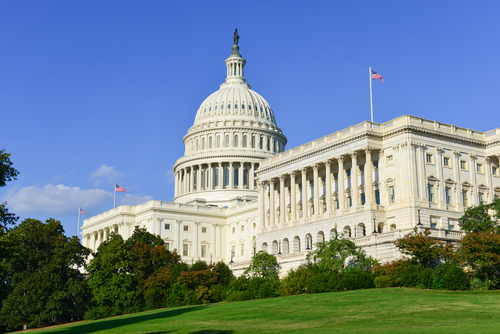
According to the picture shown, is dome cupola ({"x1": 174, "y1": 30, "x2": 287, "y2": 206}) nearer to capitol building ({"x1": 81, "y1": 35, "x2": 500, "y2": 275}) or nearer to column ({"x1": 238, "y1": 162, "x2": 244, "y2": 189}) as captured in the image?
column ({"x1": 238, "y1": 162, "x2": 244, "y2": 189})

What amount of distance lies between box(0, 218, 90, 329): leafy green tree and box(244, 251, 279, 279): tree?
2215cm

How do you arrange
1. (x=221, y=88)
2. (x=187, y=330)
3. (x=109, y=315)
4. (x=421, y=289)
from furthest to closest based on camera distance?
1. (x=221, y=88)
2. (x=109, y=315)
3. (x=421, y=289)
4. (x=187, y=330)

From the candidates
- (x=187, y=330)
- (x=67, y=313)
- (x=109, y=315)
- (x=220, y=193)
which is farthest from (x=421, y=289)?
(x=220, y=193)

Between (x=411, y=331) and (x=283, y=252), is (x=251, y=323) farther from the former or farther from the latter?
(x=283, y=252)

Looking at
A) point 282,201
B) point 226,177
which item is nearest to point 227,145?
point 226,177

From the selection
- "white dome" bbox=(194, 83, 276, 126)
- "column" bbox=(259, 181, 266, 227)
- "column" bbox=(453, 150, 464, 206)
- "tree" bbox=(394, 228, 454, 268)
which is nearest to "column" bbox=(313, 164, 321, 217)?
"column" bbox=(259, 181, 266, 227)

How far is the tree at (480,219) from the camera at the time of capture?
7331 centimetres

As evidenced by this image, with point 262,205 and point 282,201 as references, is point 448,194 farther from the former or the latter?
point 262,205

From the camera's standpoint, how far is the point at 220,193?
148500mm

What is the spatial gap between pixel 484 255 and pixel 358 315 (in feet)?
67.9

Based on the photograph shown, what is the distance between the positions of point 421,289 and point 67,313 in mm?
47452

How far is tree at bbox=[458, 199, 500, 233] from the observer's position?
73.3 m

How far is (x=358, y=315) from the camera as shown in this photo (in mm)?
45812

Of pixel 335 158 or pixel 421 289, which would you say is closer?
pixel 421 289
